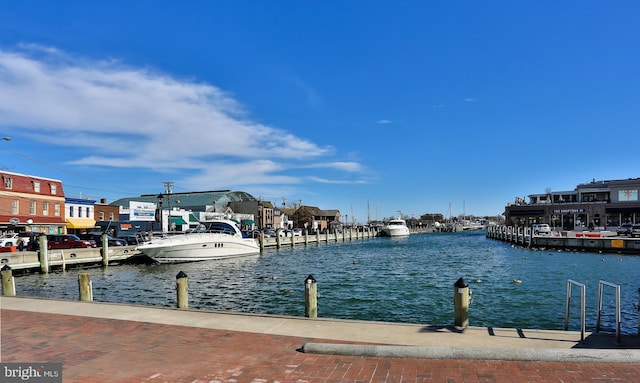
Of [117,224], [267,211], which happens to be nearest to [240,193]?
[267,211]

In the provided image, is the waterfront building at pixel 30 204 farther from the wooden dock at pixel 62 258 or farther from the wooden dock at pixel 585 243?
the wooden dock at pixel 585 243

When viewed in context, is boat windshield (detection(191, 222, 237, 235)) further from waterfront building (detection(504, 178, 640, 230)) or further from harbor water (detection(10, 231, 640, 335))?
waterfront building (detection(504, 178, 640, 230))

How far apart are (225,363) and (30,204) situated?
51.3 m

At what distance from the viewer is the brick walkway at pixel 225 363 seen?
21.9 ft

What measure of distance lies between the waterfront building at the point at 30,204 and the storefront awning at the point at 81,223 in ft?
14.5

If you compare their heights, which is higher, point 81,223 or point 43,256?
point 81,223

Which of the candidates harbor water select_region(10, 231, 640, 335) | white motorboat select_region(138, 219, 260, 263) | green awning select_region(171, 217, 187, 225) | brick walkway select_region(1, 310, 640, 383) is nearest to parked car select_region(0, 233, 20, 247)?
harbor water select_region(10, 231, 640, 335)

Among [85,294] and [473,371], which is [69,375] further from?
[85,294]

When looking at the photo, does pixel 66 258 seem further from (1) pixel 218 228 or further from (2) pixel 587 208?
(2) pixel 587 208

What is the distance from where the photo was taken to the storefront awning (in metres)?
57.7

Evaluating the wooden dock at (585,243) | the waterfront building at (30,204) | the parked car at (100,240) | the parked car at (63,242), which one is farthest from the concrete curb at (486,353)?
the waterfront building at (30,204)

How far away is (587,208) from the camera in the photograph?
98.1m

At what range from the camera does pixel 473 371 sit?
268 inches

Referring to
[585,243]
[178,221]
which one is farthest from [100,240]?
[585,243]
